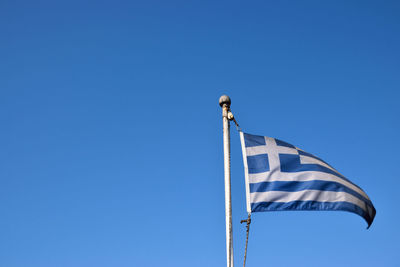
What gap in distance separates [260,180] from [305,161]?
1683 millimetres

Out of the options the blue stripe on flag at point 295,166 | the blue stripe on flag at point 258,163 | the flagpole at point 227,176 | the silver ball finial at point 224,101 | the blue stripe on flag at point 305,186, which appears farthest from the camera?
the silver ball finial at point 224,101

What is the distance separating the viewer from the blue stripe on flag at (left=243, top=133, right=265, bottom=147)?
38.7 feet

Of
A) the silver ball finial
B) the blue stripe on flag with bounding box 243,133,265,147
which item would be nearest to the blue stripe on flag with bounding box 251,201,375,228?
the blue stripe on flag with bounding box 243,133,265,147

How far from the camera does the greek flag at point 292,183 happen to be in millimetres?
10922

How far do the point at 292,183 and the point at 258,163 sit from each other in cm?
110

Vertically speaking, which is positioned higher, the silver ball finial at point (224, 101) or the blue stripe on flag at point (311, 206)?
the silver ball finial at point (224, 101)

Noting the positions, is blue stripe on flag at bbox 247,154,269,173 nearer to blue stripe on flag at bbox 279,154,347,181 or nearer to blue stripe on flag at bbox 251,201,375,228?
blue stripe on flag at bbox 279,154,347,181

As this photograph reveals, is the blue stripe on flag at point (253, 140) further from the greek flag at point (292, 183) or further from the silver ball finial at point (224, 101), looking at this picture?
the silver ball finial at point (224, 101)

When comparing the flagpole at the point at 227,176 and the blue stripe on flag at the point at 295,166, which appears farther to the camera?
the blue stripe on flag at the point at 295,166

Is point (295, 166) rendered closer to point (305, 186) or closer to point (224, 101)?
point (305, 186)

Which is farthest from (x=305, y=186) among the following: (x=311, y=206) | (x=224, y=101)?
(x=224, y=101)

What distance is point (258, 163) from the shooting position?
11.4 metres

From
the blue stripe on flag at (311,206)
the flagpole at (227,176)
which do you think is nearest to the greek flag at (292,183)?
the blue stripe on flag at (311,206)

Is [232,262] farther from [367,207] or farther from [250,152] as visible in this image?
[367,207]
